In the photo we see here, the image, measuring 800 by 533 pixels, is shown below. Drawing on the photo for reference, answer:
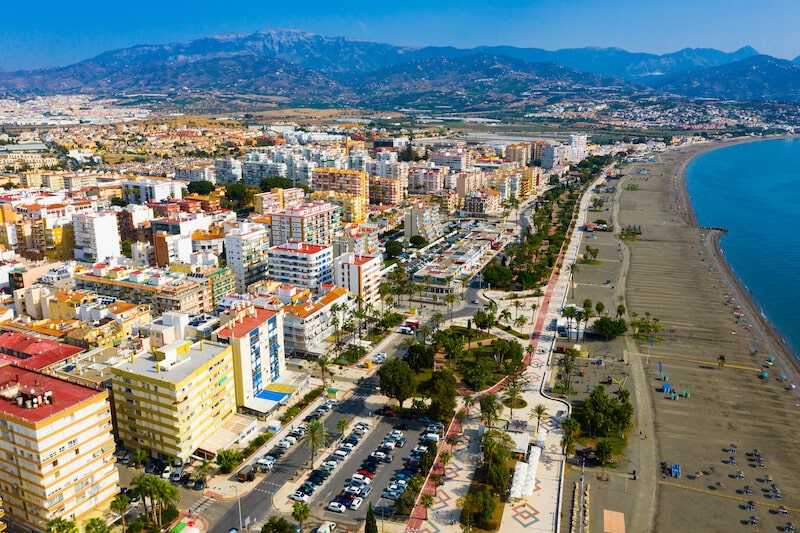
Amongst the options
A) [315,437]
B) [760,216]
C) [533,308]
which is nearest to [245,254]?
[533,308]

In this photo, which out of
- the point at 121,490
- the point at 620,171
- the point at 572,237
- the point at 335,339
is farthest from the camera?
the point at 620,171

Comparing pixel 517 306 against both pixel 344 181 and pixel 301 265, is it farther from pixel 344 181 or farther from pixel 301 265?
pixel 344 181

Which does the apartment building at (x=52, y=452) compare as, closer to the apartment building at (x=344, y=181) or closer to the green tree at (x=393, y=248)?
the green tree at (x=393, y=248)

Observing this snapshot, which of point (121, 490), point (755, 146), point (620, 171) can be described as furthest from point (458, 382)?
point (755, 146)

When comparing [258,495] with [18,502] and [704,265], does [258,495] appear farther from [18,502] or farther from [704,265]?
[704,265]

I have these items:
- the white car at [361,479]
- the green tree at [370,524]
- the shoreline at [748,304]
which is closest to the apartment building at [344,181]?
the shoreline at [748,304]

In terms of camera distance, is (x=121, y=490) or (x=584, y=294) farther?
(x=584, y=294)
